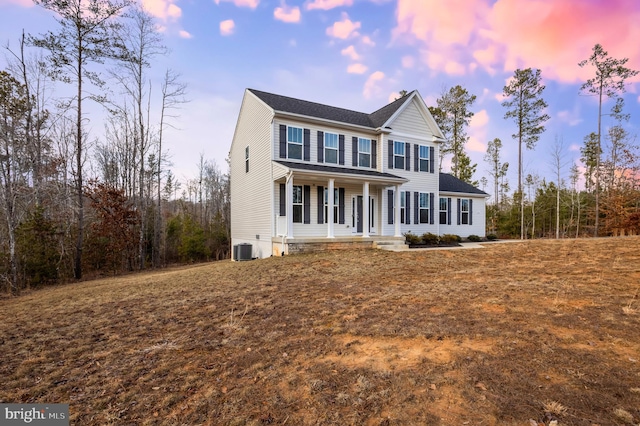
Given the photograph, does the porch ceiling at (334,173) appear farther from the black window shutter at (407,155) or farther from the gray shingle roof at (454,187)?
the gray shingle roof at (454,187)

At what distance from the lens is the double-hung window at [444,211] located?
653 inches

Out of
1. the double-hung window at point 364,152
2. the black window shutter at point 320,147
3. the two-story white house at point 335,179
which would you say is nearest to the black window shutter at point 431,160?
the two-story white house at point 335,179

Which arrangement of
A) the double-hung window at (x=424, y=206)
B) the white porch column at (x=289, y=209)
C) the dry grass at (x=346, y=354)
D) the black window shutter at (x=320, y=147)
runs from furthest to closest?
the double-hung window at (x=424, y=206) < the black window shutter at (x=320, y=147) < the white porch column at (x=289, y=209) < the dry grass at (x=346, y=354)

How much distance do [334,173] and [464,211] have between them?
1034cm

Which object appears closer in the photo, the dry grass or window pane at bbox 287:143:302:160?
the dry grass

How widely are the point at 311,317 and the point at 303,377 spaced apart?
1.73 metres

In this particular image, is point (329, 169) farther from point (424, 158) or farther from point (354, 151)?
point (424, 158)

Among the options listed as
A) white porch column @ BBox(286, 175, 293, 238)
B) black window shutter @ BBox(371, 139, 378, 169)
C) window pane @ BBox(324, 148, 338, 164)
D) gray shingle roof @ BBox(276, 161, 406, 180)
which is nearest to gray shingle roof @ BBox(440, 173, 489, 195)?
black window shutter @ BBox(371, 139, 378, 169)

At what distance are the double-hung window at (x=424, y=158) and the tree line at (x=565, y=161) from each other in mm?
12826

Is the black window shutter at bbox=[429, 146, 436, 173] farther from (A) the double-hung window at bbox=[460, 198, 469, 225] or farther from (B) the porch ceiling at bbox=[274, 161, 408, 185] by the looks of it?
(B) the porch ceiling at bbox=[274, 161, 408, 185]

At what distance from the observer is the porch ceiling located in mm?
11039

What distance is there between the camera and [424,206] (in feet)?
51.1

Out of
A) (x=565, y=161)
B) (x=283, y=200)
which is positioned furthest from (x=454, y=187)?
(x=565, y=161)

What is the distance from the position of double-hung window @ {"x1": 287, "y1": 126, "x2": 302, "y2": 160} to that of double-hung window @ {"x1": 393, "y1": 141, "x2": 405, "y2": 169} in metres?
5.35
